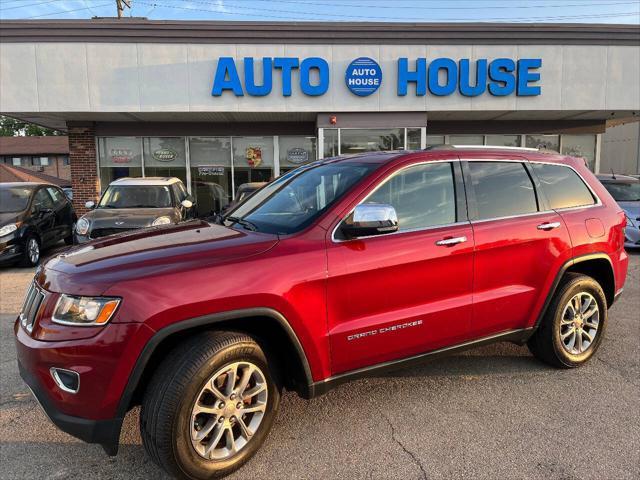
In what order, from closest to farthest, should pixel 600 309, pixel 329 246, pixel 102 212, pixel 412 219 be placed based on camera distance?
pixel 329 246, pixel 412 219, pixel 600 309, pixel 102 212

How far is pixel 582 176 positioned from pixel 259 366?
322 cm

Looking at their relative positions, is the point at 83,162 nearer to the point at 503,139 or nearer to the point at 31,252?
the point at 31,252

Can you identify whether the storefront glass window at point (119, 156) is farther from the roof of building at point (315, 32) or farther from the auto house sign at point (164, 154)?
the roof of building at point (315, 32)

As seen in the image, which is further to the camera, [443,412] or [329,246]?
[443,412]

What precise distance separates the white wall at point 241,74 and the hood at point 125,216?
5342mm

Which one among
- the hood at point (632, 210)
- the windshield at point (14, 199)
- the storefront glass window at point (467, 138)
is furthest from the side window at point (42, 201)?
the storefront glass window at point (467, 138)

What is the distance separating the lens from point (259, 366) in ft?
8.64

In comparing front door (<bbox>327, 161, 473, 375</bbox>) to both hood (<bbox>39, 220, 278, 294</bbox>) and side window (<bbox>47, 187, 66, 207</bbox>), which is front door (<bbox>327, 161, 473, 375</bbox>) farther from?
side window (<bbox>47, 187, 66, 207</bbox>)

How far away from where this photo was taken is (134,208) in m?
8.34

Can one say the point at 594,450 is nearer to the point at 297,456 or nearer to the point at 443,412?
the point at 443,412

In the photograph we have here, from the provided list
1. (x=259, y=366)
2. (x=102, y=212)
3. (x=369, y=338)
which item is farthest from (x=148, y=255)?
(x=102, y=212)

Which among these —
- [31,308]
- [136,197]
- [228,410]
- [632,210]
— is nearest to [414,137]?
[632,210]

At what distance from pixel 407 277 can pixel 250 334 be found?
103 cm

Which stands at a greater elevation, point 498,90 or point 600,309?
point 498,90
